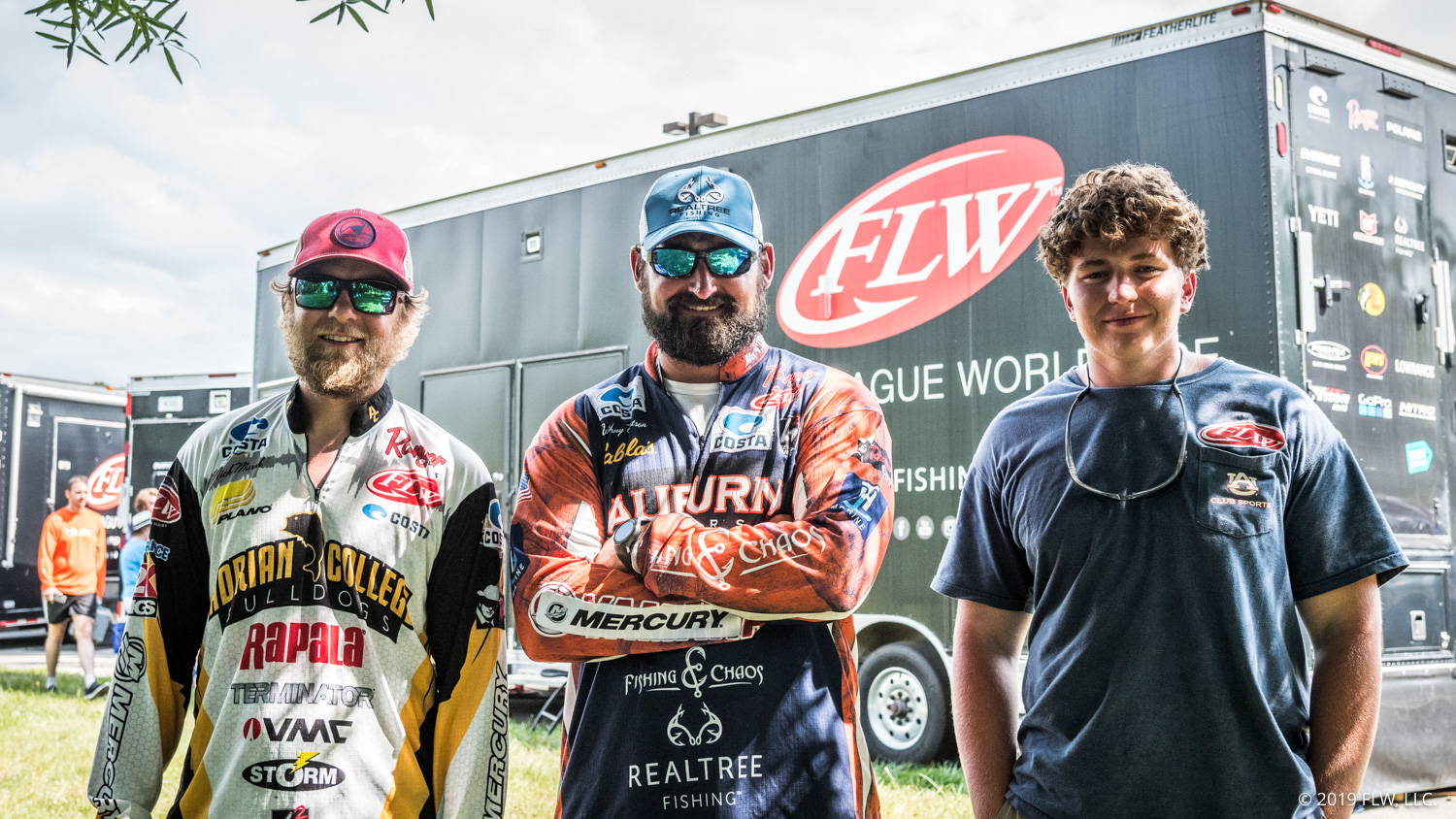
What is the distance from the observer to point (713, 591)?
7.30ft

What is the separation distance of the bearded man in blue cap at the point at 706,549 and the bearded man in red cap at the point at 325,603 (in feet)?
0.59

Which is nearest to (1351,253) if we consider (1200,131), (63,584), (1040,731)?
(1200,131)

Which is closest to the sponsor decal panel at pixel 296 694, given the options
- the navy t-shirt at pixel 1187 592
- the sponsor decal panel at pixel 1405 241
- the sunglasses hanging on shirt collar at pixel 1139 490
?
the navy t-shirt at pixel 1187 592

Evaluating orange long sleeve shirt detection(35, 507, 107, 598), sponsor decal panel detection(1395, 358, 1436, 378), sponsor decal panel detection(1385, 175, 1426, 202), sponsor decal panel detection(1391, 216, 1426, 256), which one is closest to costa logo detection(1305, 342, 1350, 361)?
sponsor decal panel detection(1395, 358, 1436, 378)

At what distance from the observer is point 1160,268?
2207 millimetres

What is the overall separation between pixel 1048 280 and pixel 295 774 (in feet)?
14.2

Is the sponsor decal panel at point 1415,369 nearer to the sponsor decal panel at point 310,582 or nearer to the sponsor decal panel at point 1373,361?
the sponsor decal panel at point 1373,361

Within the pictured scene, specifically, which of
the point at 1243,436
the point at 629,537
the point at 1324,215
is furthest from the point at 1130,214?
the point at 1324,215

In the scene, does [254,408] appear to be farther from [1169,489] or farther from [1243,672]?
[1243,672]

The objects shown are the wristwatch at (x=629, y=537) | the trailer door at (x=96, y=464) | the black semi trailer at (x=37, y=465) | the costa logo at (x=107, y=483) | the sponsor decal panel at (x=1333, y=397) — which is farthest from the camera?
the costa logo at (x=107, y=483)

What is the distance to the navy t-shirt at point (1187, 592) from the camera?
6.55 feet

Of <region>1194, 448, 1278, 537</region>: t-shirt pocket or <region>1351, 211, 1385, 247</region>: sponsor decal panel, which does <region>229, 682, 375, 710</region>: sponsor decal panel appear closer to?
<region>1194, 448, 1278, 537</region>: t-shirt pocket

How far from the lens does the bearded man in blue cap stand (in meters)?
2.20

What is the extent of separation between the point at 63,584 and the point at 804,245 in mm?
8411
